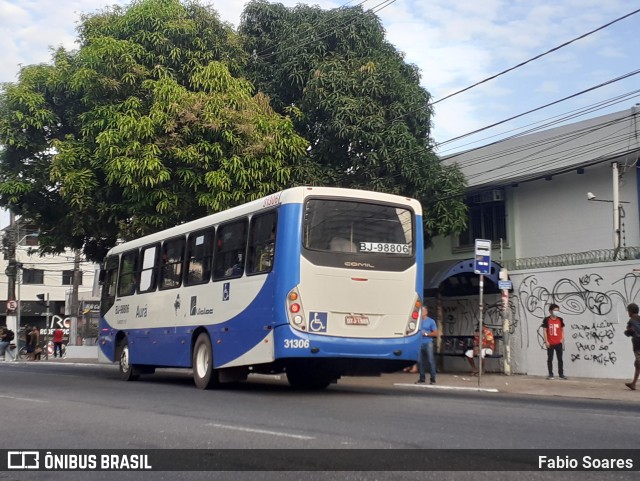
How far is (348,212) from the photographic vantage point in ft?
42.9

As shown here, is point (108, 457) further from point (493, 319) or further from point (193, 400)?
point (493, 319)

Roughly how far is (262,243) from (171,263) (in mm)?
4127

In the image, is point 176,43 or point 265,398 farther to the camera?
point 176,43

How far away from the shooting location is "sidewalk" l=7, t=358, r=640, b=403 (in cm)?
1443

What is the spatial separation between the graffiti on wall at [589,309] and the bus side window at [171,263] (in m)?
9.10

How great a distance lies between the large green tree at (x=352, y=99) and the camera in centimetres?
2106

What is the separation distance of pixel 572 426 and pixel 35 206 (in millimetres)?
17410

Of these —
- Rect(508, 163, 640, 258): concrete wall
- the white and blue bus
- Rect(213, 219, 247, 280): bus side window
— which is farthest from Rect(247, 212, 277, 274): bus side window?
Rect(508, 163, 640, 258): concrete wall

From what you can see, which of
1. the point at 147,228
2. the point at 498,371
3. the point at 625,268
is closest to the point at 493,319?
the point at 498,371

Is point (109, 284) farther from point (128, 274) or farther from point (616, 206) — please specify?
point (616, 206)

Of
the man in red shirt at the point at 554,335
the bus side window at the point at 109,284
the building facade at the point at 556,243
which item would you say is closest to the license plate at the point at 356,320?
the man in red shirt at the point at 554,335

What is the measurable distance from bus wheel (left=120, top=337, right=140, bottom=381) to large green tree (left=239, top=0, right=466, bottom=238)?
6.55 meters

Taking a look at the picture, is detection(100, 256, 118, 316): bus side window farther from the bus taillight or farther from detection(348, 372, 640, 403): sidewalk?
the bus taillight

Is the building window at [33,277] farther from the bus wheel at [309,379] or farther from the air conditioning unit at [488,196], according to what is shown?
the bus wheel at [309,379]
